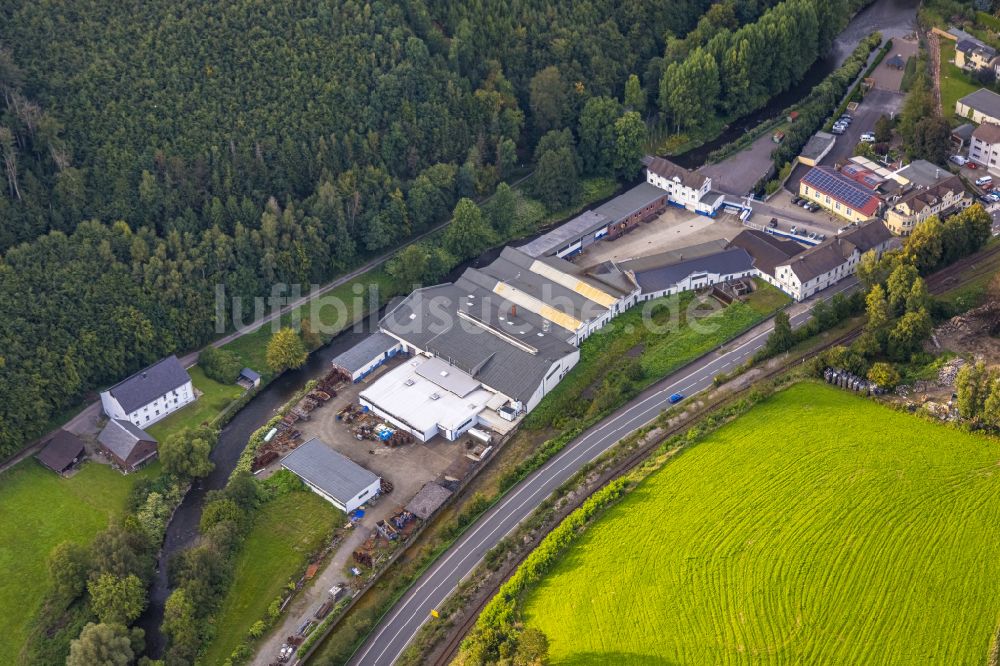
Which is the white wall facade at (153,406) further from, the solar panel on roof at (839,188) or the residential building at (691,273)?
the solar panel on roof at (839,188)

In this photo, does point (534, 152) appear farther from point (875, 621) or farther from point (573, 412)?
point (875, 621)

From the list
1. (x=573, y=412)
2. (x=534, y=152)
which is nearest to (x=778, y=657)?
(x=573, y=412)

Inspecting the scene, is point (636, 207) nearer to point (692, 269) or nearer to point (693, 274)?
point (692, 269)

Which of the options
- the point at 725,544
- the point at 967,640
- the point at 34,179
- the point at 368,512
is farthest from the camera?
the point at 34,179

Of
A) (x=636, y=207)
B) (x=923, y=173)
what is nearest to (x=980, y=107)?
(x=923, y=173)

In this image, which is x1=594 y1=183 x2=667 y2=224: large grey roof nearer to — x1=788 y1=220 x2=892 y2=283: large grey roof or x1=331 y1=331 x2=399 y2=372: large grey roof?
x1=788 y1=220 x2=892 y2=283: large grey roof

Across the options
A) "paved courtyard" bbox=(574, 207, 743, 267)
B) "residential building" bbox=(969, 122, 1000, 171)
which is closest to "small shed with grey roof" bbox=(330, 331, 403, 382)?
"paved courtyard" bbox=(574, 207, 743, 267)
